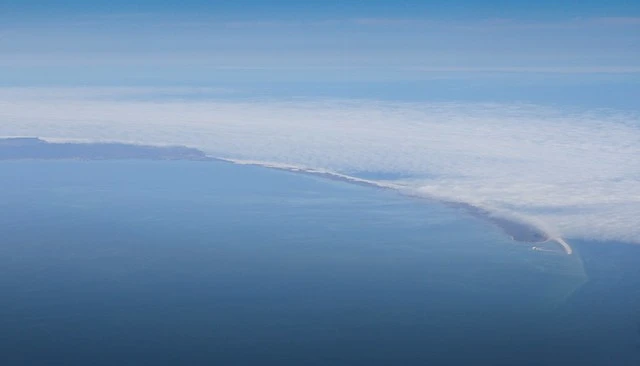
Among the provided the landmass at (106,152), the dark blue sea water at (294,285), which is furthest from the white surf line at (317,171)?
the dark blue sea water at (294,285)

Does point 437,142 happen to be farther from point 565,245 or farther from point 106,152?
point 565,245

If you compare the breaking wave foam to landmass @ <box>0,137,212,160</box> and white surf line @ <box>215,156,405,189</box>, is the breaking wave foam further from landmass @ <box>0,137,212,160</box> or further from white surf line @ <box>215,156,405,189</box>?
landmass @ <box>0,137,212,160</box>

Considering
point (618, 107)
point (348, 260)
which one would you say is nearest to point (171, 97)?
point (618, 107)

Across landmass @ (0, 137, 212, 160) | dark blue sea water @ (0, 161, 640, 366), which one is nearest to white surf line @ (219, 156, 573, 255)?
dark blue sea water @ (0, 161, 640, 366)

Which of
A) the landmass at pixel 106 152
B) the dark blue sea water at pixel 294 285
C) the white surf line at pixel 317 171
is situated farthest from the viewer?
the landmass at pixel 106 152

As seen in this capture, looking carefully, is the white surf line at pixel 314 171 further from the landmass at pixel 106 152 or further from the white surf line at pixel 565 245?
the white surf line at pixel 565 245

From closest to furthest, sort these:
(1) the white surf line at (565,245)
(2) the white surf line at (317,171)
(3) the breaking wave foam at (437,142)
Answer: (1) the white surf line at (565,245) → (3) the breaking wave foam at (437,142) → (2) the white surf line at (317,171)
